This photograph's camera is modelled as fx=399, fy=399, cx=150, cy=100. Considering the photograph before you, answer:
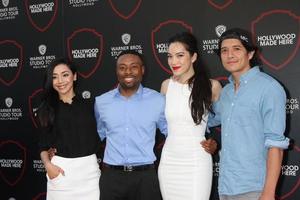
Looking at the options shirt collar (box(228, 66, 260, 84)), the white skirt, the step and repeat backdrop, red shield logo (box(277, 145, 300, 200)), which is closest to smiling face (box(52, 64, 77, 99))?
the white skirt

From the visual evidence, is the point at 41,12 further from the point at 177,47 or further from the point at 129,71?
the point at 177,47

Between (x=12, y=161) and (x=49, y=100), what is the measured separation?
172cm

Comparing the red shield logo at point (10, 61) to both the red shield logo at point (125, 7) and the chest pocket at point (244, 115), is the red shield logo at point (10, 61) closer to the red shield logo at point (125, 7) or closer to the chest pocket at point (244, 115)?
the red shield logo at point (125, 7)

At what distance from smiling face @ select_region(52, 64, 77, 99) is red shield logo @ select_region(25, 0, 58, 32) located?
133cm

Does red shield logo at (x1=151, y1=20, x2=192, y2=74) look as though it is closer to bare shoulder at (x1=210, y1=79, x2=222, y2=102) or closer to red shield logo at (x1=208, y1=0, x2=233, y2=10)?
red shield logo at (x1=208, y1=0, x2=233, y2=10)

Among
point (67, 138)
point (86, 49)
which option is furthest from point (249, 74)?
point (86, 49)

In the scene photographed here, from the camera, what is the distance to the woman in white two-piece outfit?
2.75 metres

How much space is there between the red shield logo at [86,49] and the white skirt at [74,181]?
128 cm

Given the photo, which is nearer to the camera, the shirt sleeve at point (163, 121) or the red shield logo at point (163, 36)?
the shirt sleeve at point (163, 121)

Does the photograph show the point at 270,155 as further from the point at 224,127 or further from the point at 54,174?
the point at 54,174

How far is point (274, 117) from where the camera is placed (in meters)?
2.17

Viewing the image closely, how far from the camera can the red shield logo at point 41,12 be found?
4051mm

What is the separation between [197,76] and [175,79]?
179 millimetres

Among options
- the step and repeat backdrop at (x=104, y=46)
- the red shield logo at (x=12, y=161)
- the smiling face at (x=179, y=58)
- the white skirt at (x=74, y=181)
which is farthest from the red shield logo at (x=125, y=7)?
the red shield logo at (x=12, y=161)
